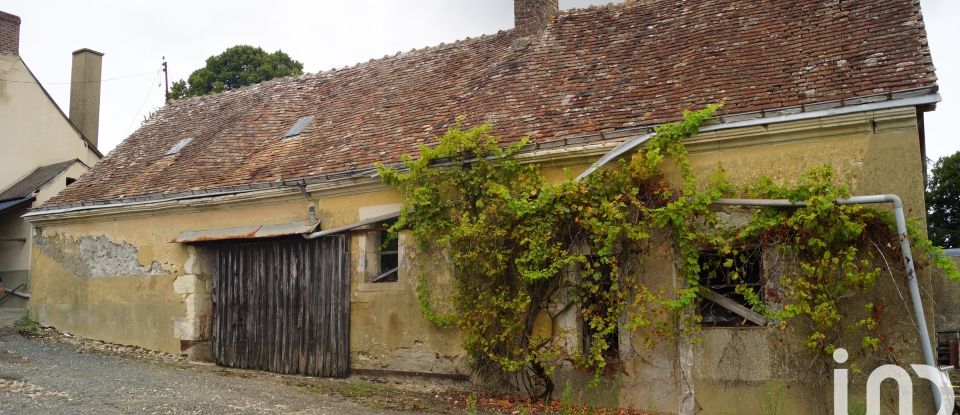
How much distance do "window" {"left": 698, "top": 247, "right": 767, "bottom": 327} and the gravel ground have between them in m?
3.11

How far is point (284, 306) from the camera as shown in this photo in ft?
34.3

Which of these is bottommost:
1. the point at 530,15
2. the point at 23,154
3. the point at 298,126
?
the point at 298,126

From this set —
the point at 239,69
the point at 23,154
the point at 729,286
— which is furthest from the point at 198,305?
the point at 239,69

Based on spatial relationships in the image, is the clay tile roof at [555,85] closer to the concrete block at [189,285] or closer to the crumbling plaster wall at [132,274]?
the crumbling plaster wall at [132,274]

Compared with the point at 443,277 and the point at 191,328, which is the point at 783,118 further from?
the point at 191,328

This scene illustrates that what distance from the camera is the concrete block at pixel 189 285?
11234 mm

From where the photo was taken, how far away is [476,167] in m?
8.70

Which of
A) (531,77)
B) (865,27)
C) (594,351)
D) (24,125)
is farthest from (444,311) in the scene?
(24,125)

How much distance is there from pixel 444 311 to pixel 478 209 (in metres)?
1.32

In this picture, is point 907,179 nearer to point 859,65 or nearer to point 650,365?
point 859,65

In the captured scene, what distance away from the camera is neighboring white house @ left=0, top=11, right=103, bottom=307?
1848 centimetres

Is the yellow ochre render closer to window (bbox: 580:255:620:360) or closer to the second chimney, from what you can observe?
window (bbox: 580:255:620:360)

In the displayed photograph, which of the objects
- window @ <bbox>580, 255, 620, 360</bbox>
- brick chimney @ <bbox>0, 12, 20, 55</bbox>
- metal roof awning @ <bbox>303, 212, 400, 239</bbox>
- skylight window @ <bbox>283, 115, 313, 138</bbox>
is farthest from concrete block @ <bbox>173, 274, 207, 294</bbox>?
brick chimney @ <bbox>0, 12, 20, 55</bbox>

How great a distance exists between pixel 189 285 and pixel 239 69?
2016cm
